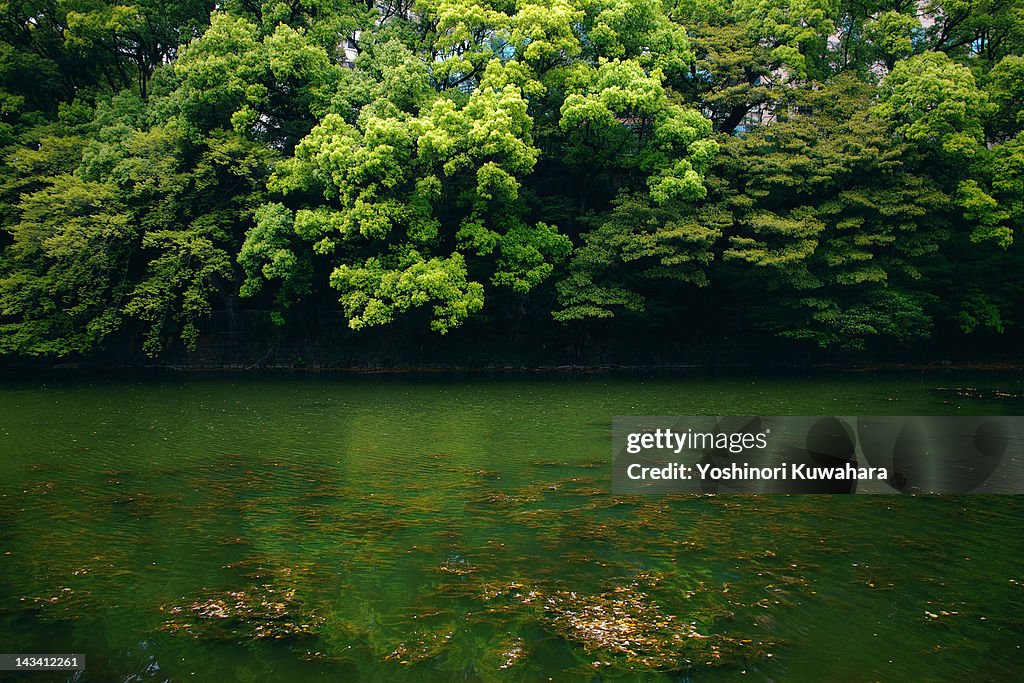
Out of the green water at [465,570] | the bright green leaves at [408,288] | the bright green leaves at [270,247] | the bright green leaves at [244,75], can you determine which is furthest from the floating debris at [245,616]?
the bright green leaves at [244,75]

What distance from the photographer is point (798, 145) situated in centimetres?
2166

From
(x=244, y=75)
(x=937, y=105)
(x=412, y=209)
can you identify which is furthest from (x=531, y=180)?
(x=937, y=105)

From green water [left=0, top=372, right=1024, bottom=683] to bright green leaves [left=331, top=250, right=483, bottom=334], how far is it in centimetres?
922

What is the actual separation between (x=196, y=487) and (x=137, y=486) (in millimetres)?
712

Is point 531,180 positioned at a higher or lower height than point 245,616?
higher

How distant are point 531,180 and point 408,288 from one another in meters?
7.16

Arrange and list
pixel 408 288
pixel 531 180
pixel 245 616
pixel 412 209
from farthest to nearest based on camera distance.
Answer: pixel 531 180 → pixel 412 209 → pixel 408 288 → pixel 245 616

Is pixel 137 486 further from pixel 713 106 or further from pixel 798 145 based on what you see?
pixel 713 106

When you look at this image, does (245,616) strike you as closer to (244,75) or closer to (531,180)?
(244,75)

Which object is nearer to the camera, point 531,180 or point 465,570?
point 465,570

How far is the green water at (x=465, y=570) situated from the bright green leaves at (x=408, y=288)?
922cm

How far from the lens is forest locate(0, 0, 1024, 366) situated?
20828 mm

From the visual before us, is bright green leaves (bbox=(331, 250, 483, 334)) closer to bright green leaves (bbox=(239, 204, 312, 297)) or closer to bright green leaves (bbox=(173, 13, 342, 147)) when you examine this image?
bright green leaves (bbox=(239, 204, 312, 297))

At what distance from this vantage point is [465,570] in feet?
19.2
